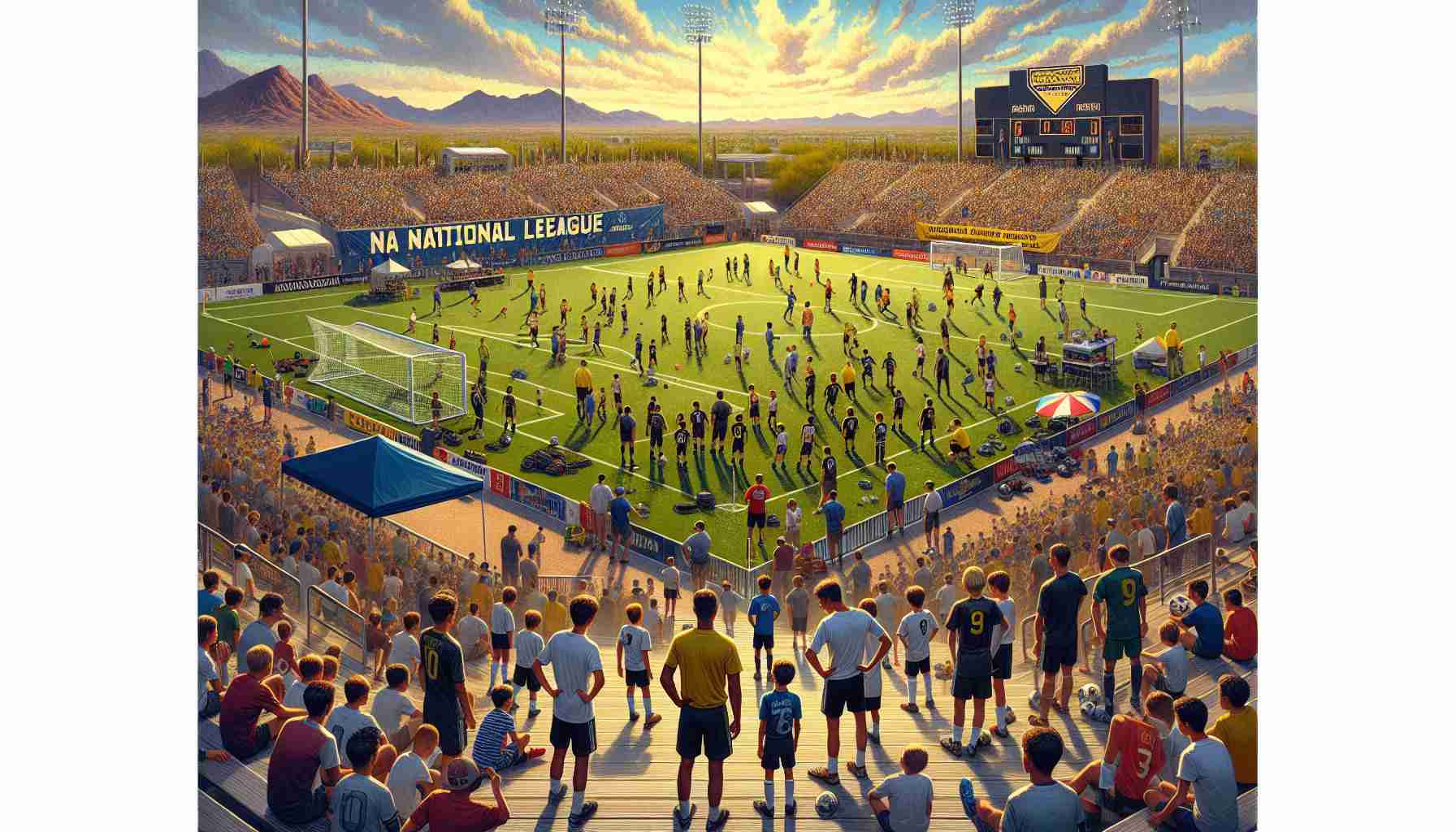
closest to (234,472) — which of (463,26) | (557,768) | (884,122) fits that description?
(557,768)

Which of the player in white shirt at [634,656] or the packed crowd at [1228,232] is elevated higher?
the packed crowd at [1228,232]

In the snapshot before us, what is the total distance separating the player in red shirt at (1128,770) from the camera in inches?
525

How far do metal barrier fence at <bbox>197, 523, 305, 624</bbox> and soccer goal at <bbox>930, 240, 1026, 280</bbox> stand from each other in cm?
4812

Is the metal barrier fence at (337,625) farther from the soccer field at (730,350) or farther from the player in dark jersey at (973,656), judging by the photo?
the soccer field at (730,350)

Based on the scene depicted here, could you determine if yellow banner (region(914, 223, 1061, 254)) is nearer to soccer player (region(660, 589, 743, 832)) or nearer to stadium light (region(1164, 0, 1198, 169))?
stadium light (region(1164, 0, 1198, 169))

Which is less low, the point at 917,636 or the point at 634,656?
the point at 917,636

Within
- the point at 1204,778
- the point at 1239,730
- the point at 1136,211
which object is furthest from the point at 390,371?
the point at 1136,211

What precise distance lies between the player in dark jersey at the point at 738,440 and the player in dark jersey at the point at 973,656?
18138 millimetres

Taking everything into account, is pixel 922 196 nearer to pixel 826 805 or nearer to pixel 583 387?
pixel 583 387

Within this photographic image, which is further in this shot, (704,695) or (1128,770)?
(704,695)

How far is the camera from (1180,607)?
17672 millimetres

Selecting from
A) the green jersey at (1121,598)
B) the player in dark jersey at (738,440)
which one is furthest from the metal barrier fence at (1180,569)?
the player in dark jersey at (738,440)

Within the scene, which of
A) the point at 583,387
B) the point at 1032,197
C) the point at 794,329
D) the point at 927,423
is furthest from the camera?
the point at 1032,197

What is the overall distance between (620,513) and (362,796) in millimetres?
15151
